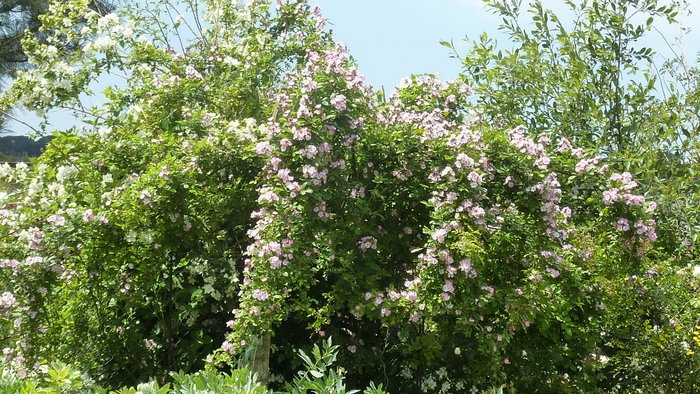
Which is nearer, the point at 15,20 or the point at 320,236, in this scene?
the point at 320,236

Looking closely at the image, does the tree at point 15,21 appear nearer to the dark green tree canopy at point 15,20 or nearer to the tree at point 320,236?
the dark green tree canopy at point 15,20

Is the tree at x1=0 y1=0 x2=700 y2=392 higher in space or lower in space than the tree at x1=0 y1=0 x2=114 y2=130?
lower

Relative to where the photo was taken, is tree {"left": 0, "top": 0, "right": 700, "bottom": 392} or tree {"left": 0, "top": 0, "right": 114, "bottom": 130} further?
tree {"left": 0, "top": 0, "right": 114, "bottom": 130}

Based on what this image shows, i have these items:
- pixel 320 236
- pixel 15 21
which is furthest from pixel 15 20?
pixel 320 236

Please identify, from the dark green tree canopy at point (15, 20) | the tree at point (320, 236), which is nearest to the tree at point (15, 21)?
the dark green tree canopy at point (15, 20)

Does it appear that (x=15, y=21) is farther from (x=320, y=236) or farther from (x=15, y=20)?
(x=320, y=236)

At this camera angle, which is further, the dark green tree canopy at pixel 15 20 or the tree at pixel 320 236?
the dark green tree canopy at pixel 15 20

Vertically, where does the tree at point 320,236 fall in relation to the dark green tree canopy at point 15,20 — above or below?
below

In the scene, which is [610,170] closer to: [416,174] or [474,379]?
[416,174]

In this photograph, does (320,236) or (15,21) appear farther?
(15,21)

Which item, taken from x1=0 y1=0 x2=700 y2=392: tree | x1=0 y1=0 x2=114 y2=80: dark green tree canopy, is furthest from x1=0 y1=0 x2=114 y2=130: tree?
x1=0 y1=0 x2=700 y2=392: tree

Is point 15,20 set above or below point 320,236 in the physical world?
above

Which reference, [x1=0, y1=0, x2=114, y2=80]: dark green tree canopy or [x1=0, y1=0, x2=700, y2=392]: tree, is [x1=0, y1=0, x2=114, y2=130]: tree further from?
[x1=0, y1=0, x2=700, y2=392]: tree

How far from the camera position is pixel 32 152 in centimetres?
2102
